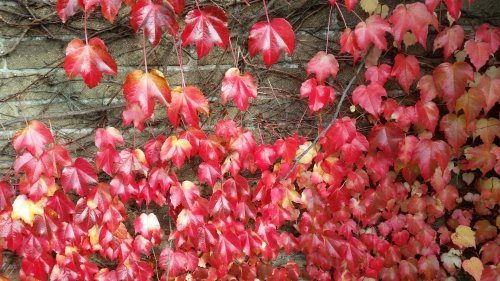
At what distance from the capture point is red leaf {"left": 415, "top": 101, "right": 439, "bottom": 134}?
1995 millimetres

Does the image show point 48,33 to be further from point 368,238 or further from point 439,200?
point 439,200

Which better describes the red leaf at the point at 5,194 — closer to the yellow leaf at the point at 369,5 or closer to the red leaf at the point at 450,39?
the yellow leaf at the point at 369,5

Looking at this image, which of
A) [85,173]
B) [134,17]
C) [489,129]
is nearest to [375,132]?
[489,129]

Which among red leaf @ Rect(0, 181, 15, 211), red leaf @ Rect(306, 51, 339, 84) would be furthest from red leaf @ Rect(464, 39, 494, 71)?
red leaf @ Rect(0, 181, 15, 211)

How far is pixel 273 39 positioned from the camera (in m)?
1.64

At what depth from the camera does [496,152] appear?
211 centimetres

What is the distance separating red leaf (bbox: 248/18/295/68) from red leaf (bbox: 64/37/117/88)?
60 centimetres

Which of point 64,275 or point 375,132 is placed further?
point 64,275

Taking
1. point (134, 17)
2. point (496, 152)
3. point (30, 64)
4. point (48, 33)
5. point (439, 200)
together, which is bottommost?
point (439, 200)

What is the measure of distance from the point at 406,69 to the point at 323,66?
43cm

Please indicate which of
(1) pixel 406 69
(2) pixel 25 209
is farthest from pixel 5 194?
(1) pixel 406 69

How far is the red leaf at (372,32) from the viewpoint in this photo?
6.04ft

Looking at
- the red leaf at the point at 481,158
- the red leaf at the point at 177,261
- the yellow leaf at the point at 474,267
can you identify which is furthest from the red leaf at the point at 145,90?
the yellow leaf at the point at 474,267

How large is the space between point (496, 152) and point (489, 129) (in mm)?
135
